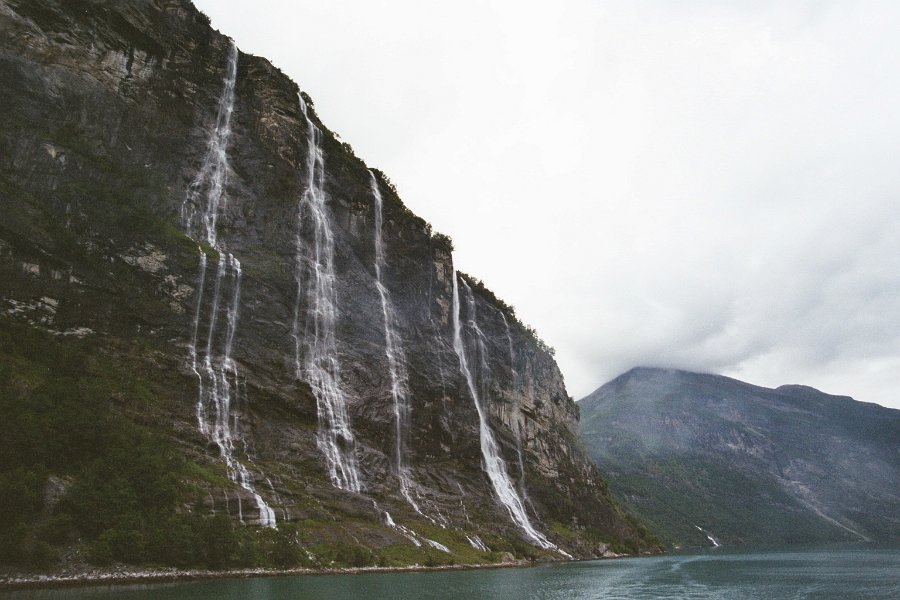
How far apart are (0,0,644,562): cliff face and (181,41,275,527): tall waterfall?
0.20m

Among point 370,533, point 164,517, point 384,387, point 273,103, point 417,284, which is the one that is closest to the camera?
point 164,517

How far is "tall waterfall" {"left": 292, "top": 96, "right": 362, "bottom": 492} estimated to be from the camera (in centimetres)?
5703

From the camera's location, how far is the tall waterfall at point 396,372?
62.7 metres

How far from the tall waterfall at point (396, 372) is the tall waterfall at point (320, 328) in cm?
654

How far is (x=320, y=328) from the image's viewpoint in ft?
208

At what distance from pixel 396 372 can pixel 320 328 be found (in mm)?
11118

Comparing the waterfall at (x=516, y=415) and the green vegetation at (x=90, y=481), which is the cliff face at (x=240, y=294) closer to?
the waterfall at (x=516, y=415)

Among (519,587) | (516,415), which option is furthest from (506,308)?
(519,587)

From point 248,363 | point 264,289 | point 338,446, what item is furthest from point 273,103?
point 338,446

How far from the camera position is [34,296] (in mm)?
44844

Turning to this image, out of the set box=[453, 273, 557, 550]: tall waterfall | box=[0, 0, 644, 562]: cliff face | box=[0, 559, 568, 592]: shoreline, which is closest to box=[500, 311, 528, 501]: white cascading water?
box=[0, 0, 644, 562]: cliff face

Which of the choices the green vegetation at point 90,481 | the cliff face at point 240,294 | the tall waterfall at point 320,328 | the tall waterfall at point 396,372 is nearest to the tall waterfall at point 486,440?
the cliff face at point 240,294

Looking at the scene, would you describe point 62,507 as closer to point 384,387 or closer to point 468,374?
point 384,387

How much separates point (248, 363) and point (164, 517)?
74.0 ft
